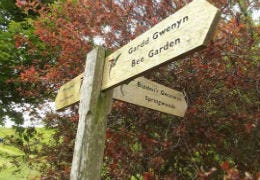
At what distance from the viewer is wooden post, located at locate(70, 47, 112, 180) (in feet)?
9.55

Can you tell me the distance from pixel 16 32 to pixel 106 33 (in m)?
3.71

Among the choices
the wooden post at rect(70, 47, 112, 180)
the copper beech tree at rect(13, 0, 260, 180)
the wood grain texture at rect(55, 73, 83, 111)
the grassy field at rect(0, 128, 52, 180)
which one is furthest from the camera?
the grassy field at rect(0, 128, 52, 180)

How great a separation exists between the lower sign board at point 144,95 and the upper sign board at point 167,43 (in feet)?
1.15

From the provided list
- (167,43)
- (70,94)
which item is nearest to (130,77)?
(167,43)

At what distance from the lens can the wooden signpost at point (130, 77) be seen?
214cm

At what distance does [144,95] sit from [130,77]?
77 cm

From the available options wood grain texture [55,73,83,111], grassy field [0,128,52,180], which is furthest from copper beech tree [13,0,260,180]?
grassy field [0,128,52,180]

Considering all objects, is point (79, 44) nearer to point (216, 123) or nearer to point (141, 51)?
point (216, 123)

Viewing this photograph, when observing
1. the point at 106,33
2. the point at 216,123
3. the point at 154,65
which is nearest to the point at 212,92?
the point at 216,123

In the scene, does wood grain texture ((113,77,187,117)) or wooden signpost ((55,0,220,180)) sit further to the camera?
wood grain texture ((113,77,187,117))

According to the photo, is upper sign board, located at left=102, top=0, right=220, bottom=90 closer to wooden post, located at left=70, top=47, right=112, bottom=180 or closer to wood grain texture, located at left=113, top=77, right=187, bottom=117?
wooden post, located at left=70, top=47, right=112, bottom=180

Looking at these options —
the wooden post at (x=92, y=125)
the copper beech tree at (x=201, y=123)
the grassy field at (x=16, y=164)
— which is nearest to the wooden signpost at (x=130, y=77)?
the wooden post at (x=92, y=125)

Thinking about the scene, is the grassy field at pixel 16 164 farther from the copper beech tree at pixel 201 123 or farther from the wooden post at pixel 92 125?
the wooden post at pixel 92 125

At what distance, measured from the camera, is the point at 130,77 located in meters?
2.63
